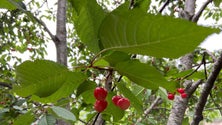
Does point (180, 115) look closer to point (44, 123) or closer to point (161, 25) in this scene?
point (44, 123)

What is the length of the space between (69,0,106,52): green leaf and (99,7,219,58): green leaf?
0.26 feet

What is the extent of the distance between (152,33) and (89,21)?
7.3 inches

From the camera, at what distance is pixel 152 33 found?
0.45 metres

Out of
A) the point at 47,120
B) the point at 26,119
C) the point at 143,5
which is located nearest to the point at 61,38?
the point at 47,120

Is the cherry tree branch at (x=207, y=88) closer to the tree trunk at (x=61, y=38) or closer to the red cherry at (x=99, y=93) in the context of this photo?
the red cherry at (x=99, y=93)

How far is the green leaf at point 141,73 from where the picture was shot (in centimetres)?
60

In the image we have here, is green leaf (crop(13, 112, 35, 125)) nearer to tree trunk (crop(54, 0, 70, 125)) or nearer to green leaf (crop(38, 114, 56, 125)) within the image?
green leaf (crop(38, 114, 56, 125))

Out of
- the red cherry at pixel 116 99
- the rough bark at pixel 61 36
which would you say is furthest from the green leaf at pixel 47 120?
the rough bark at pixel 61 36

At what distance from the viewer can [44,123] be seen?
4.00 ft

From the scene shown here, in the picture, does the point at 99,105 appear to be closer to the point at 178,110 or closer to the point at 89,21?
the point at 89,21

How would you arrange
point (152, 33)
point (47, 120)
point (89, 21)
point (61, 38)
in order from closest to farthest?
1. point (152, 33)
2. point (89, 21)
3. point (47, 120)
4. point (61, 38)

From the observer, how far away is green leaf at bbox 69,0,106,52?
59cm

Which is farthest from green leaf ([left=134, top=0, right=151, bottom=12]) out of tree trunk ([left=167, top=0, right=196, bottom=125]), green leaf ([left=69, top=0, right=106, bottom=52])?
tree trunk ([left=167, top=0, right=196, bottom=125])

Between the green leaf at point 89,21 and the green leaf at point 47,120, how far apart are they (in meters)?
0.69
